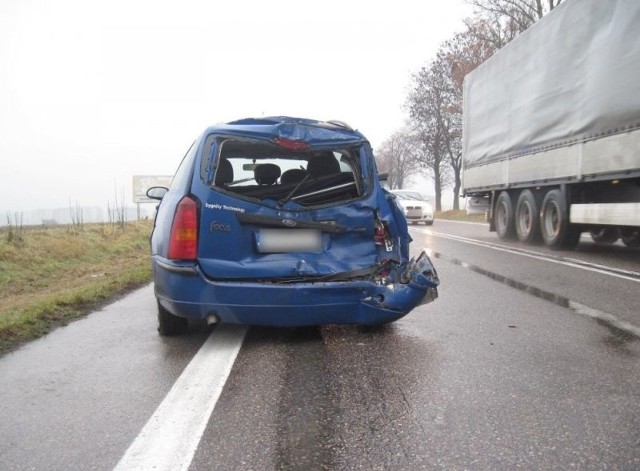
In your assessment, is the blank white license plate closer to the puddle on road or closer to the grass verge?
the grass verge

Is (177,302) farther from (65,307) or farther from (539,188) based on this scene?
(539,188)

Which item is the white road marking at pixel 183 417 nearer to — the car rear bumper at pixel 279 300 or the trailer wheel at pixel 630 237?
the car rear bumper at pixel 279 300

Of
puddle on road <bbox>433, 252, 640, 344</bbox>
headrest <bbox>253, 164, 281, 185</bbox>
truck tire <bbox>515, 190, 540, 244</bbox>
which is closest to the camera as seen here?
puddle on road <bbox>433, 252, 640, 344</bbox>

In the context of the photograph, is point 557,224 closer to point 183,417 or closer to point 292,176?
point 292,176

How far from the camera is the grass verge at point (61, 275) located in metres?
5.36

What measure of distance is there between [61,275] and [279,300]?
28.7 ft

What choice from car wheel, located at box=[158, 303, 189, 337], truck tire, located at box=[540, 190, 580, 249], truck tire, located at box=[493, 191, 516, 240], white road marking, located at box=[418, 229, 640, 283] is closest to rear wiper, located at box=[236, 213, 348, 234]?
car wheel, located at box=[158, 303, 189, 337]

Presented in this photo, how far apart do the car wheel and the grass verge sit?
1120 millimetres

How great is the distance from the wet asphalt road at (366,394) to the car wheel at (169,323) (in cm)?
11

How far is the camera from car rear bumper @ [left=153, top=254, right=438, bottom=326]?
392cm

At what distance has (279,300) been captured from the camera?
154 inches

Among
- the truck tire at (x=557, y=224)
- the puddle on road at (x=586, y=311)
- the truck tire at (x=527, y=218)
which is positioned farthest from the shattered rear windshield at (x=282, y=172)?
the truck tire at (x=527, y=218)

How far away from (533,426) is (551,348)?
1.51 meters

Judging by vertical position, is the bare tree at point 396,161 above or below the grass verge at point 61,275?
above
